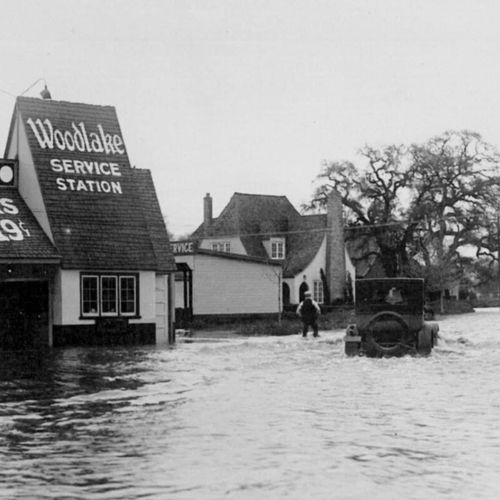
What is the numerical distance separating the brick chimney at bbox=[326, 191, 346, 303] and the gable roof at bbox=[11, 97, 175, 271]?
28535 mm

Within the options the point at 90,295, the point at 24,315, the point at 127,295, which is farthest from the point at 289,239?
the point at 24,315

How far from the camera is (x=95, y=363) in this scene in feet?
77.6

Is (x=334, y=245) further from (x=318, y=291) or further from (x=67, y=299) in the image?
(x=67, y=299)

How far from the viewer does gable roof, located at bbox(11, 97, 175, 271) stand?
3011 centimetres

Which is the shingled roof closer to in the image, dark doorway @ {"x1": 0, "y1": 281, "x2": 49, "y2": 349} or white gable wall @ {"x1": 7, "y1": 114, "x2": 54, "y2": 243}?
white gable wall @ {"x1": 7, "y1": 114, "x2": 54, "y2": 243}

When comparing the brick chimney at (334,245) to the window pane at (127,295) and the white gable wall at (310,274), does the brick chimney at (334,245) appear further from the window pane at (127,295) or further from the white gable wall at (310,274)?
the window pane at (127,295)

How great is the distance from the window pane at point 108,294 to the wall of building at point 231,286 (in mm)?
17448

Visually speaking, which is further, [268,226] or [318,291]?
[268,226]

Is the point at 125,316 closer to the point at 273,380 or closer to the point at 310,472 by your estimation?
the point at 273,380

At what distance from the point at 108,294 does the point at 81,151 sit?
513 centimetres

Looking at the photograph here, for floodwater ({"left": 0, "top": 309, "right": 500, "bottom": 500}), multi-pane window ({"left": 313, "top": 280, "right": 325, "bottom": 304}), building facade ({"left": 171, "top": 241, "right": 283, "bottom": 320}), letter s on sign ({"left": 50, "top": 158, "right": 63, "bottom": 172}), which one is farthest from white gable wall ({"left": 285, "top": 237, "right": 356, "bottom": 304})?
floodwater ({"left": 0, "top": 309, "right": 500, "bottom": 500})

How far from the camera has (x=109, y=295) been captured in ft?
99.3

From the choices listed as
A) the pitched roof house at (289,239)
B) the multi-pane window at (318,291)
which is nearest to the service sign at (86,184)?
the pitched roof house at (289,239)

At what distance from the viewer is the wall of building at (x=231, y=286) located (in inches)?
1919
